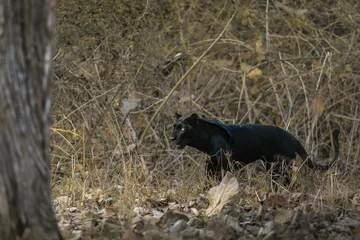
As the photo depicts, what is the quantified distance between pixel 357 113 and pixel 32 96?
649cm

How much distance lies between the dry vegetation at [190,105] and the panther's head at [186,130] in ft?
1.13

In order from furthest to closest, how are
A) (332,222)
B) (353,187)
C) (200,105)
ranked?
(200,105), (353,187), (332,222)

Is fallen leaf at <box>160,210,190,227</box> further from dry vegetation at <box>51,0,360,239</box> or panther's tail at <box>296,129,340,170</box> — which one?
panther's tail at <box>296,129,340,170</box>

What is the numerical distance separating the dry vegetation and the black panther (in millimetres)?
221

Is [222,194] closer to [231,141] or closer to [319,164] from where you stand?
[231,141]

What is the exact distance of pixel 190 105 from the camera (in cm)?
807

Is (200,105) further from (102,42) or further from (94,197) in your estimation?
(94,197)

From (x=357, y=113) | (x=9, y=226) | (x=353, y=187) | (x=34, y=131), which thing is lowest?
(x=357, y=113)

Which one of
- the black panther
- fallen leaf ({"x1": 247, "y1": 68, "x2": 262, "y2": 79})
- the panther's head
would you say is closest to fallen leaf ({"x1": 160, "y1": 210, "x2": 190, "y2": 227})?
the black panther

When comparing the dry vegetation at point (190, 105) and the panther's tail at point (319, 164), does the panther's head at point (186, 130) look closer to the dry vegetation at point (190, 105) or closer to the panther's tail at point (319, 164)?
the dry vegetation at point (190, 105)

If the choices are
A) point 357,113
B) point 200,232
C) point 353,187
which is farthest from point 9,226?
point 357,113

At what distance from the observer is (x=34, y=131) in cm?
314

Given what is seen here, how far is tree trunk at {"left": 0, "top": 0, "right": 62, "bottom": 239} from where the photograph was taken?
10.0ft

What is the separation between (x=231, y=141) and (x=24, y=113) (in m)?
3.41
